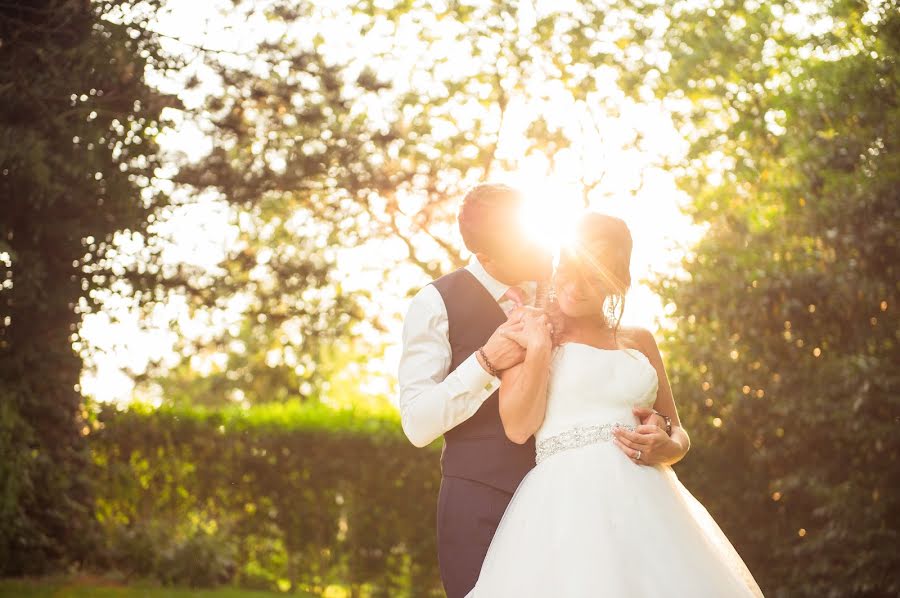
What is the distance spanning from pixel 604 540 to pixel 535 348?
0.71 meters

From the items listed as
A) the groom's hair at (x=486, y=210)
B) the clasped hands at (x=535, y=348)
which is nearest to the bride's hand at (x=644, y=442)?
the clasped hands at (x=535, y=348)

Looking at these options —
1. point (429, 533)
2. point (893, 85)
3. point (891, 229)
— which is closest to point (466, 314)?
point (891, 229)

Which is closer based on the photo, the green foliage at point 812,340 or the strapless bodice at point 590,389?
the strapless bodice at point 590,389

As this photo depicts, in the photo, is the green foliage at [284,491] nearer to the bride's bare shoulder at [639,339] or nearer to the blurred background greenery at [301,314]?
the blurred background greenery at [301,314]

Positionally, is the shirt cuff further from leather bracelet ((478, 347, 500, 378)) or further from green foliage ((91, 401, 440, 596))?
green foliage ((91, 401, 440, 596))

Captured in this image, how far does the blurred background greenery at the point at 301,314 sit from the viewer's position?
973 cm

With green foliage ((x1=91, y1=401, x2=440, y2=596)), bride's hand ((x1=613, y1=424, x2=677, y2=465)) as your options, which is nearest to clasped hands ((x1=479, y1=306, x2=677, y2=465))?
bride's hand ((x1=613, y1=424, x2=677, y2=465))

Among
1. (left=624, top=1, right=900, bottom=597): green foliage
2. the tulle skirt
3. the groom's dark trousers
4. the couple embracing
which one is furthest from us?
(left=624, top=1, right=900, bottom=597): green foliage

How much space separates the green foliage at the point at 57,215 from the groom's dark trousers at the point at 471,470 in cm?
620

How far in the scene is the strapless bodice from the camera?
160 inches

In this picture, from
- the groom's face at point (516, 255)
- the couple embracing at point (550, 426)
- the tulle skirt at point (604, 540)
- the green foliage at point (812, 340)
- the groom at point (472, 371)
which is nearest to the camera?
the tulle skirt at point (604, 540)

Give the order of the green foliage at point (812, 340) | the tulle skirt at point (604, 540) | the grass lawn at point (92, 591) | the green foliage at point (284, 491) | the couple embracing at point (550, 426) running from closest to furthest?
1. the tulle skirt at point (604, 540)
2. the couple embracing at point (550, 426)
3. the green foliage at point (812, 340)
4. the grass lawn at point (92, 591)
5. the green foliage at point (284, 491)

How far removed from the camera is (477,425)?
427 cm

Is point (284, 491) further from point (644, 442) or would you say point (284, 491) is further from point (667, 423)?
point (644, 442)
